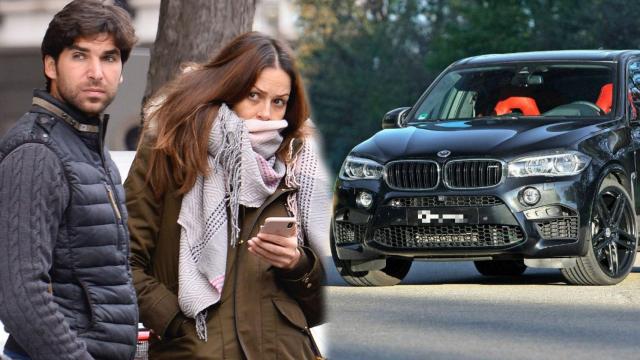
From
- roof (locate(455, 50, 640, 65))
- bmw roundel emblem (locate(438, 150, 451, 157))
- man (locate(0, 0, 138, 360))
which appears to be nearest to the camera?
man (locate(0, 0, 138, 360))

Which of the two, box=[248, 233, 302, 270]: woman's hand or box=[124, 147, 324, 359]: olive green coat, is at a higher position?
box=[248, 233, 302, 270]: woman's hand

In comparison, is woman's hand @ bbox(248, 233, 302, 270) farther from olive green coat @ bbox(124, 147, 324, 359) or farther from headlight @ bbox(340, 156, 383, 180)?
headlight @ bbox(340, 156, 383, 180)

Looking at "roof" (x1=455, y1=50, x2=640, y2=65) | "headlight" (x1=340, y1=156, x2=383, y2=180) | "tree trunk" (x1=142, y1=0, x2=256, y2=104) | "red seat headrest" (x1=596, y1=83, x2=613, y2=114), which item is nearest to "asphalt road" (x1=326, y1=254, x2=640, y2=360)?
"headlight" (x1=340, y1=156, x2=383, y2=180)

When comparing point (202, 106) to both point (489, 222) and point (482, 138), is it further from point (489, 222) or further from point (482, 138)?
point (482, 138)

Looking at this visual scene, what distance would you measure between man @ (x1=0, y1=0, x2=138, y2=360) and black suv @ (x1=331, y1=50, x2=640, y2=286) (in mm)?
8267

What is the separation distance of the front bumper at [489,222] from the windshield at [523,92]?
134 centimetres

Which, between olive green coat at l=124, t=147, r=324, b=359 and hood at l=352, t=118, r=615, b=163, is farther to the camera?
hood at l=352, t=118, r=615, b=163

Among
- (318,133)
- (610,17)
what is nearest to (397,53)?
(610,17)

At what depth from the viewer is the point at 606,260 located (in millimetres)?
12086

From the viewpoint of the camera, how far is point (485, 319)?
1049cm

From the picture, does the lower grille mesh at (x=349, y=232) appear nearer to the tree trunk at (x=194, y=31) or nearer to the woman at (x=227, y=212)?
the tree trunk at (x=194, y=31)

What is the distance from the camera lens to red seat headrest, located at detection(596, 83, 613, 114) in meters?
12.9

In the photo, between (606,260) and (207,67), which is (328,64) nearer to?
(606,260)

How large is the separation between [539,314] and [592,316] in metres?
0.34
